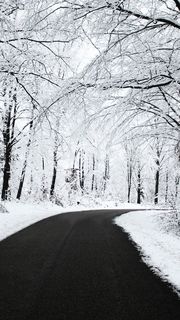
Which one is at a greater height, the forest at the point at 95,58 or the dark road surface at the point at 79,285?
the forest at the point at 95,58

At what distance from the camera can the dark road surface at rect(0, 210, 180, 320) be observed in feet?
15.4

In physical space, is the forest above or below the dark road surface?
above

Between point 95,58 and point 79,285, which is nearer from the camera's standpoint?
point 79,285

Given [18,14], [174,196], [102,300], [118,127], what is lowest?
[102,300]

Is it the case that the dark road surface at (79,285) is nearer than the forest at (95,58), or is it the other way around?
the dark road surface at (79,285)

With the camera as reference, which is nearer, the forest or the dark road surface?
the dark road surface

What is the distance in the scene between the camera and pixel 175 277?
21.7 feet

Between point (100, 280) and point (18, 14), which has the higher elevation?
point (18, 14)

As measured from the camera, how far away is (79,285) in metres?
5.92

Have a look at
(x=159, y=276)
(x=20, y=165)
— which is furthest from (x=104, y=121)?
(x=20, y=165)

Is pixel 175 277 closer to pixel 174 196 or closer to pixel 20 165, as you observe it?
pixel 174 196

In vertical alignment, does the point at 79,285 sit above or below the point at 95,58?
below

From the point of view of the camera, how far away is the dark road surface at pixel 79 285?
4684mm

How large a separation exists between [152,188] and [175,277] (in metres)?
72.8
